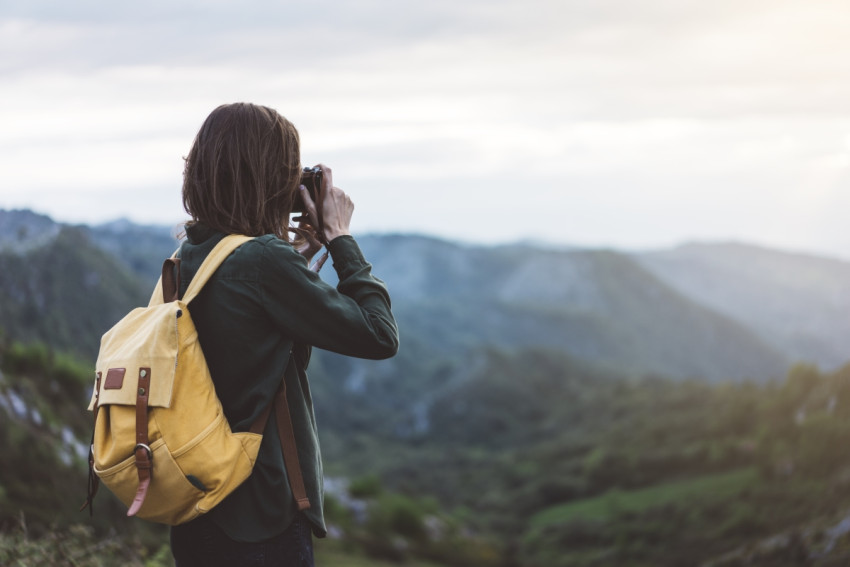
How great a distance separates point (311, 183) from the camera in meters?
2.86

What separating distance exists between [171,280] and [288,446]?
694mm

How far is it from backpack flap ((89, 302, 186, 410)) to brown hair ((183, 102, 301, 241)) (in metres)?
0.38

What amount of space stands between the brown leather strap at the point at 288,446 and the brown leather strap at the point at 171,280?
0.50 m

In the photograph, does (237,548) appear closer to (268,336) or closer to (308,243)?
(268,336)

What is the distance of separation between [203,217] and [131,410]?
71 centimetres

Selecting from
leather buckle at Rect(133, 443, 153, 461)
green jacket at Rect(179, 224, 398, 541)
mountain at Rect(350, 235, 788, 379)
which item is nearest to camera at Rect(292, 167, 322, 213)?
green jacket at Rect(179, 224, 398, 541)

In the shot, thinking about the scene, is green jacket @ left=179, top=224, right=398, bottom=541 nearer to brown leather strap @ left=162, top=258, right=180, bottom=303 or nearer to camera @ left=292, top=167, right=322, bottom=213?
brown leather strap @ left=162, top=258, right=180, bottom=303

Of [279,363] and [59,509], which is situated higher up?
[279,363]

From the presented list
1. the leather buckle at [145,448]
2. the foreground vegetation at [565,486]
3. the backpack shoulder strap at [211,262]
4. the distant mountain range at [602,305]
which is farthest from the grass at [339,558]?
the distant mountain range at [602,305]

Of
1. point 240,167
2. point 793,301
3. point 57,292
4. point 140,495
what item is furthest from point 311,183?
point 793,301

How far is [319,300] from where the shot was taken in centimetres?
244

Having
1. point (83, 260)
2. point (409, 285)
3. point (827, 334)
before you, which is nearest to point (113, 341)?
point (83, 260)

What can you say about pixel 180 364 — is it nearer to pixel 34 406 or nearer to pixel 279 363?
pixel 279 363

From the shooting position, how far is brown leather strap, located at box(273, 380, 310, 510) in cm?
256
